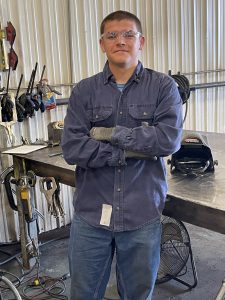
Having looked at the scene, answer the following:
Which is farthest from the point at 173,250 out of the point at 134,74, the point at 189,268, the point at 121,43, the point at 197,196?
the point at 121,43

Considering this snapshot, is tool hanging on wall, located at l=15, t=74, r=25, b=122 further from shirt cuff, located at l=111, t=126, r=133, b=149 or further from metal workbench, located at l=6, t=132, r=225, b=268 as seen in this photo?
shirt cuff, located at l=111, t=126, r=133, b=149

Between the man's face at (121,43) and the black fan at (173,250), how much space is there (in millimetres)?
1162

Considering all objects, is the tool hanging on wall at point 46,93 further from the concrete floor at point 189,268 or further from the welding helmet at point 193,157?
the welding helmet at point 193,157

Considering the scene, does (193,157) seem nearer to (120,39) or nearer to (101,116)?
(101,116)

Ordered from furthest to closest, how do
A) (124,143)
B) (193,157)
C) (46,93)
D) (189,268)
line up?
(46,93) → (189,268) → (193,157) → (124,143)

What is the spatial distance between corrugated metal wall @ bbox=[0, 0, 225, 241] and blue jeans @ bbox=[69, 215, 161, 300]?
4.91ft

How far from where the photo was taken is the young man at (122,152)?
1.25m

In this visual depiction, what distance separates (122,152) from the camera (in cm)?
125

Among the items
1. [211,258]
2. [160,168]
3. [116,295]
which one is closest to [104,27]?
[160,168]

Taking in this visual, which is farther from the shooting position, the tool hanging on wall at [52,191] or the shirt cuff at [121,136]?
the tool hanging on wall at [52,191]

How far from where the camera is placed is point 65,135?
1.33m

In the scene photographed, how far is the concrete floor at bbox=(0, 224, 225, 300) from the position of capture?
2113mm

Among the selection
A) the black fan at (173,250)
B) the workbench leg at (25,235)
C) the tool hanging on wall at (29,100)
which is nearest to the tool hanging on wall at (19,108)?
the tool hanging on wall at (29,100)

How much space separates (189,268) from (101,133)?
147 cm
